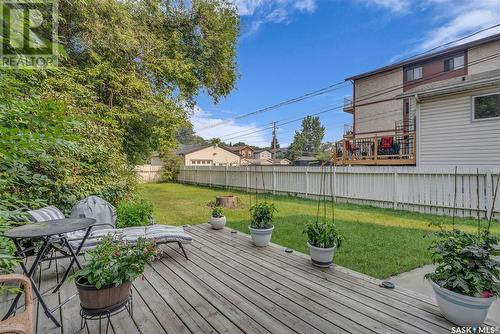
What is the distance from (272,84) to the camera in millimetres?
20688

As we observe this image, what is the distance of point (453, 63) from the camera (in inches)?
653

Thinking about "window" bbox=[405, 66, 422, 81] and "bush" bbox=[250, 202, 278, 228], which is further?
"window" bbox=[405, 66, 422, 81]

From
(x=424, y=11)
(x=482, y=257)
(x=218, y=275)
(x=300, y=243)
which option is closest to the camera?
(x=482, y=257)

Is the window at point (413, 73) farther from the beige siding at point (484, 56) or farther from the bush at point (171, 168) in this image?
the bush at point (171, 168)

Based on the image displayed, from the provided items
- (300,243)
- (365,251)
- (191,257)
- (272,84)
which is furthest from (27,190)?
(272,84)

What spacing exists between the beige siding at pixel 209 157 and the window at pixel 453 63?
19927mm

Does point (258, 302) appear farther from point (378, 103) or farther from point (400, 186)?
point (378, 103)

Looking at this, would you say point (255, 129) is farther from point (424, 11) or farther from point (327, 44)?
point (424, 11)

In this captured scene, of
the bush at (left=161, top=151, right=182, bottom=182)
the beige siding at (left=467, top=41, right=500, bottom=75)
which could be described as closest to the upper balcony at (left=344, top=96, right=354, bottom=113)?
the beige siding at (left=467, top=41, right=500, bottom=75)

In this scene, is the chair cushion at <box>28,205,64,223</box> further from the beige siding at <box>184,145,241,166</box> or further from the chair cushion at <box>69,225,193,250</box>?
the beige siding at <box>184,145,241,166</box>

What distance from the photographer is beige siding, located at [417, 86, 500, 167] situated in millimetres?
7602

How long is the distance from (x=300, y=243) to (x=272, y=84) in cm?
1846

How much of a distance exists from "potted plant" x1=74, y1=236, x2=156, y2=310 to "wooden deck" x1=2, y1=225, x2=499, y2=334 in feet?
1.10

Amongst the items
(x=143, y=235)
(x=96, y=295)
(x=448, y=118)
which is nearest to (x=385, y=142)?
(x=448, y=118)
